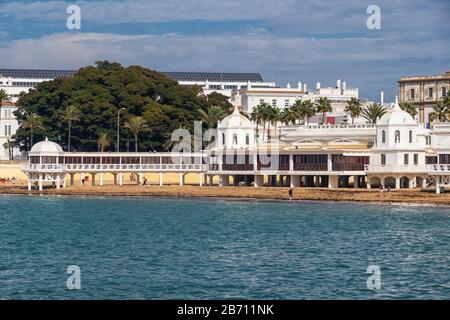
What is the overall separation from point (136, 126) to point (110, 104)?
7.19m

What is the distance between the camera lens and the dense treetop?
144 metres

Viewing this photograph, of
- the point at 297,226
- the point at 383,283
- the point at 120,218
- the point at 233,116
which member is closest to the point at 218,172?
the point at 233,116

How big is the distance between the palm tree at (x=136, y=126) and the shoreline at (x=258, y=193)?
14.6 metres

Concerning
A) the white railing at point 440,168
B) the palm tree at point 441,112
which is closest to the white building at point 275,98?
the palm tree at point 441,112

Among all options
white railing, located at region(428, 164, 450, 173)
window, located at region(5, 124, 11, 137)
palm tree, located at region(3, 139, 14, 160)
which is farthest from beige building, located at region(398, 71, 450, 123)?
window, located at region(5, 124, 11, 137)

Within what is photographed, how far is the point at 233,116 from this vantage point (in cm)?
12912

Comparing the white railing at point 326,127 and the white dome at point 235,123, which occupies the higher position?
the white dome at point 235,123

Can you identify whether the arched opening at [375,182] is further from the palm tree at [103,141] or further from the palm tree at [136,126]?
the palm tree at [103,141]

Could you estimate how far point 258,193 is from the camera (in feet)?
365

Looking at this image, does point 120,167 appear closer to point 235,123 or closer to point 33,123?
point 235,123

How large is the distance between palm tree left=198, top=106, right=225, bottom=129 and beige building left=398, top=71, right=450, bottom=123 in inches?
1146

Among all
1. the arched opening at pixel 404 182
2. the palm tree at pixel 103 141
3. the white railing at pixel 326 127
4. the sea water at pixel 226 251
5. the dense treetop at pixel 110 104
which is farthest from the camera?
the dense treetop at pixel 110 104

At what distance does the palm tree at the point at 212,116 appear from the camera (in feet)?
478

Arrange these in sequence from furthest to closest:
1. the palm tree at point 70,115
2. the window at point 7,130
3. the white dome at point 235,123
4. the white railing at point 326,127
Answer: the window at point 7,130, the palm tree at point 70,115, the white dome at point 235,123, the white railing at point 326,127
